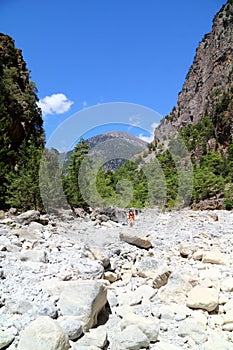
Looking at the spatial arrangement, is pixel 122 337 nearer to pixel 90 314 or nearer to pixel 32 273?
pixel 90 314

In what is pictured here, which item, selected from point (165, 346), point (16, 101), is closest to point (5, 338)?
point (165, 346)

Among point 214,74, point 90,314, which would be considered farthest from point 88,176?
point 214,74

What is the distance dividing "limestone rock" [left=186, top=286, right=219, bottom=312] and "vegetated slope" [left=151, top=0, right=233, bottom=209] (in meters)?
23.7

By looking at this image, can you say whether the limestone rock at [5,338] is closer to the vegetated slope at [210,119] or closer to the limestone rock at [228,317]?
the limestone rock at [228,317]

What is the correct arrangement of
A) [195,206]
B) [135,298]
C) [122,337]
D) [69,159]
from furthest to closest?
[195,206]
[69,159]
[135,298]
[122,337]

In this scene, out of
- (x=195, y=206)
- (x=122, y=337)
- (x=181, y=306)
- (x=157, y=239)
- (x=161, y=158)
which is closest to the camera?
(x=122, y=337)

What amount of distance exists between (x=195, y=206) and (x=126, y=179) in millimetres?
8757

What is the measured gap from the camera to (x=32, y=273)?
4445 millimetres

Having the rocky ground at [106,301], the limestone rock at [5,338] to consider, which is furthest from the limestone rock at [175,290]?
the limestone rock at [5,338]

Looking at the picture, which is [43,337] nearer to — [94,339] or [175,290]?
[94,339]

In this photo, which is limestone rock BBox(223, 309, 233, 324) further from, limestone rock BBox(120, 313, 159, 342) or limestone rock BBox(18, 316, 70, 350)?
limestone rock BBox(18, 316, 70, 350)

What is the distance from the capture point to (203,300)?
13.8 feet

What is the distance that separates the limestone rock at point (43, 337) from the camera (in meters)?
2.80

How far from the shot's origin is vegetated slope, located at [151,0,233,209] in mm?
31250
